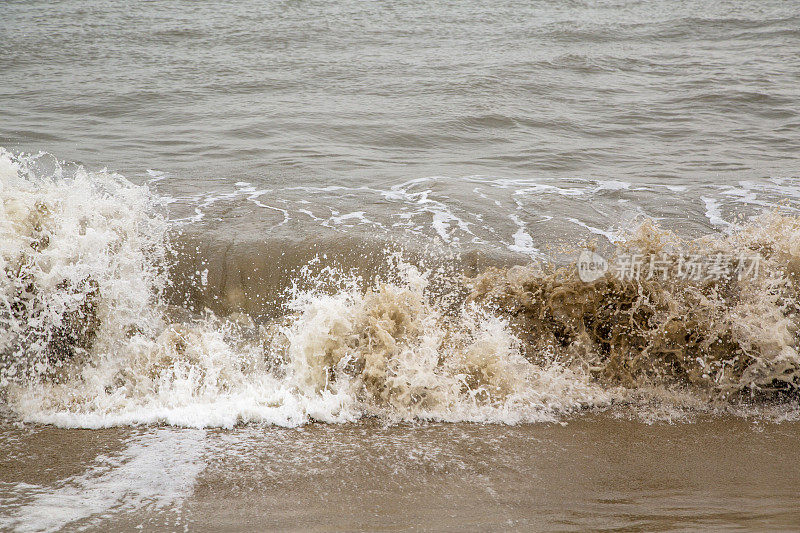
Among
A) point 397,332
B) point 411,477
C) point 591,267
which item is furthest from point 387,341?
point 591,267

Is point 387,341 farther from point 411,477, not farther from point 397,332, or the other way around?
point 411,477

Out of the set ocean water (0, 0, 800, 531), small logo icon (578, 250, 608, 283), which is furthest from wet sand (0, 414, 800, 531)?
small logo icon (578, 250, 608, 283)

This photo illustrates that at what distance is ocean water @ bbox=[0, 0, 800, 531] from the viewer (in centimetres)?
259

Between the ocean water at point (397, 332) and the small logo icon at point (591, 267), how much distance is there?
0.24 feet

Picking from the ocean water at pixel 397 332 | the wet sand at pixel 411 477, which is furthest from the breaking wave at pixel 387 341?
the wet sand at pixel 411 477

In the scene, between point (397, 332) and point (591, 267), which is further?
point (591, 267)

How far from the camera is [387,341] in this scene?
3.54 metres

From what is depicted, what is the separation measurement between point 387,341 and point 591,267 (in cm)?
133

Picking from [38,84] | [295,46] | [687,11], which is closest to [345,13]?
[295,46]

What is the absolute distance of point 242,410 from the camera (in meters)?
3.23

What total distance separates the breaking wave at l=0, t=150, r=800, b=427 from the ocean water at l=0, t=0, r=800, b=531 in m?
0.01

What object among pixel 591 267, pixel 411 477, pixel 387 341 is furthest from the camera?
pixel 591 267

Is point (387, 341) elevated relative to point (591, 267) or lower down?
lower down

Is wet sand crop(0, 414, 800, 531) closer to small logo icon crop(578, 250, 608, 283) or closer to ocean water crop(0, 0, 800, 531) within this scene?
ocean water crop(0, 0, 800, 531)
